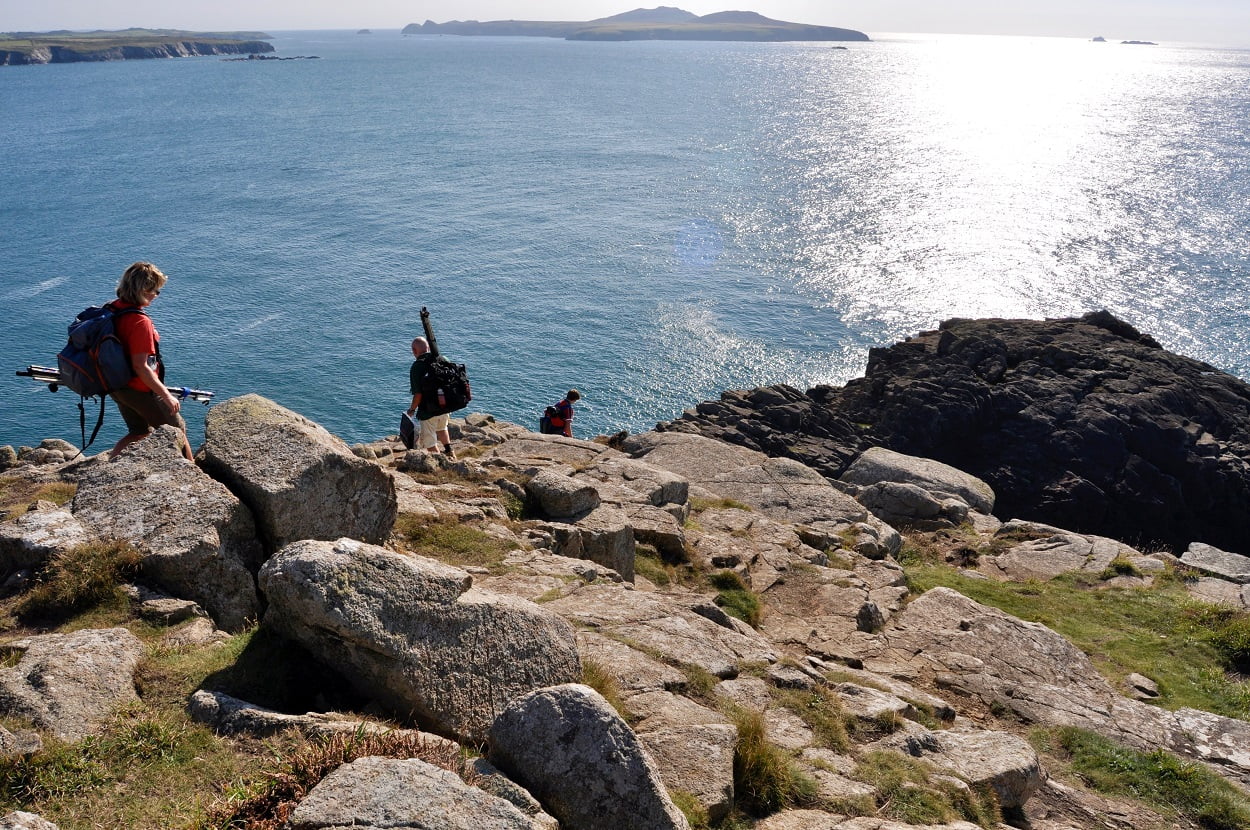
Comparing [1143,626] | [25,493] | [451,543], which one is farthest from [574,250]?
[451,543]

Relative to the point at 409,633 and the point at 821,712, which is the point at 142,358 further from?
the point at 821,712

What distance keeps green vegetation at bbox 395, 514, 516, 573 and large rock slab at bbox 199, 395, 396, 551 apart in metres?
1.40

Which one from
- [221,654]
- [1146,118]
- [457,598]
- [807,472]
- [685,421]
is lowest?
[685,421]

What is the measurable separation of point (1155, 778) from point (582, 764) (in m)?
9.45

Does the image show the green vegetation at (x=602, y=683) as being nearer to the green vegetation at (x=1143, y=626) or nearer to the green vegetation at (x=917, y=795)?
the green vegetation at (x=917, y=795)

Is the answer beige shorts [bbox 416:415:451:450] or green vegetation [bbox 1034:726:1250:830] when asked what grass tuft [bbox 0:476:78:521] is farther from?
green vegetation [bbox 1034:726:1250:830]

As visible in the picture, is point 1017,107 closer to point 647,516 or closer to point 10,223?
point 10,223

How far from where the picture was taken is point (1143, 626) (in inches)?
694

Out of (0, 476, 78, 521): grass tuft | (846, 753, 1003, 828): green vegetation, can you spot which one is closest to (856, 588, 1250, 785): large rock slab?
(846, 753, 1003, 828): green vegetation

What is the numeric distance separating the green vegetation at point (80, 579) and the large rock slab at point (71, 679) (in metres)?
0.75

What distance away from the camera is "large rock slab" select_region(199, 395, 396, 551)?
32.7 ft

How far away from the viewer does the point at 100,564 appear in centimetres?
893

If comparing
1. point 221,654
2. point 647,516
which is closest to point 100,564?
point 221,654

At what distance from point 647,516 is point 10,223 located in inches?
3286
